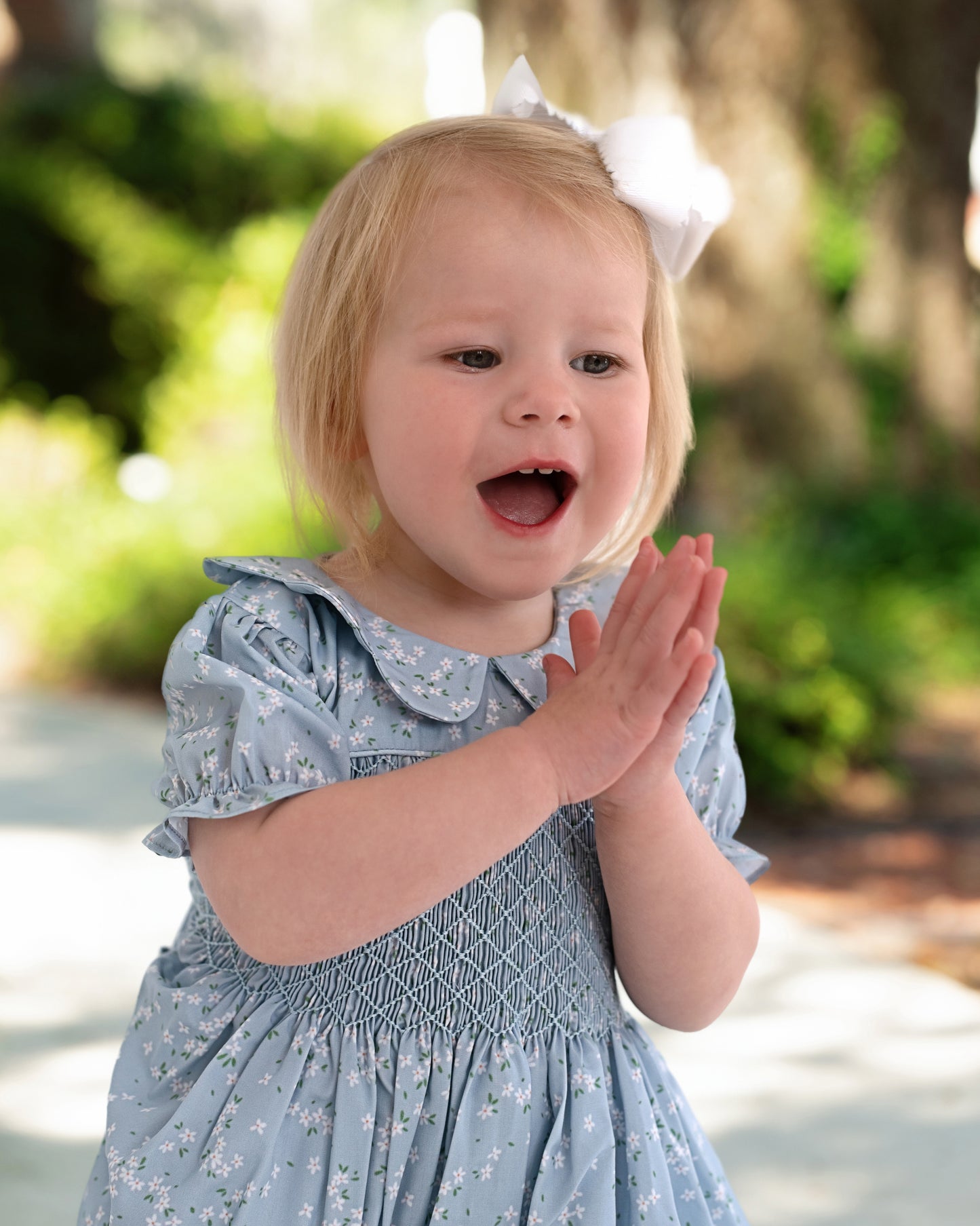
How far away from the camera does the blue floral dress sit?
1320mm

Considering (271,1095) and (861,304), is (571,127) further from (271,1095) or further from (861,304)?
(861,304)

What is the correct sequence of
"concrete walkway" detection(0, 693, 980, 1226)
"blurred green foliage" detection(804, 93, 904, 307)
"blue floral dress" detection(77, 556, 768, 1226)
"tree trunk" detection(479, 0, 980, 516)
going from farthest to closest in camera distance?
"blurred green foliage" detection(804, 93, 904, 307) < "tree trunk" detection(479, 0, 980, 516) < "concrete walkway" detection(0, 693, 980, 1226) < "blue floral dress" detection(77, 556, 768, 1226)

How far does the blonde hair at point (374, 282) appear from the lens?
1401mm

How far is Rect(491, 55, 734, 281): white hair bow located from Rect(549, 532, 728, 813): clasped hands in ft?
1.23

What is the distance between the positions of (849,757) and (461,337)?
3928 millimetres

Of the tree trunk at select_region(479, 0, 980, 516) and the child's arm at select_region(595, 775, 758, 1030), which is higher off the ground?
the tree trunk at select_region(479, 0, 980, 516)

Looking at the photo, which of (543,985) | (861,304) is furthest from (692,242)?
(861,304)

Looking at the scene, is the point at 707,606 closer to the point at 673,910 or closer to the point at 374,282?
the point at 673,910

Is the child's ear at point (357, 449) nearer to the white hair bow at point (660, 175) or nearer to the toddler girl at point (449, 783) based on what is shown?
the toddler girl at point (449, 783)

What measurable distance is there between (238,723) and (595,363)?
510mm

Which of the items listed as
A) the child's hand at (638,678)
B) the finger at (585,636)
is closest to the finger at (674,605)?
the child's hand at (638,678)

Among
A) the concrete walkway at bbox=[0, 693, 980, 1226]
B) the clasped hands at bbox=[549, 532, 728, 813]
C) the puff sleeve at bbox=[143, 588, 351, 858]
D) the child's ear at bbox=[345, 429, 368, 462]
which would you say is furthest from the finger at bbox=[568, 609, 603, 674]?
the concrete walkway at bbox=[0, 693, 980, 1226]

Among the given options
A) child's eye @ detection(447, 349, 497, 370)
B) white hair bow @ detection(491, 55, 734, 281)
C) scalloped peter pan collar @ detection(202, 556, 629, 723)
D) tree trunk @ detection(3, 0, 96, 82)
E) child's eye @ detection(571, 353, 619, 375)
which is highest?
tree trunk @ detection(3, 0, 96, 82)

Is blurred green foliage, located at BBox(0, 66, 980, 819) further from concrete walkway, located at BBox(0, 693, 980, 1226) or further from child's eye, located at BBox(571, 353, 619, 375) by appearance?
concrete walkway, located at BBox(0, 693, 980, 1226)
